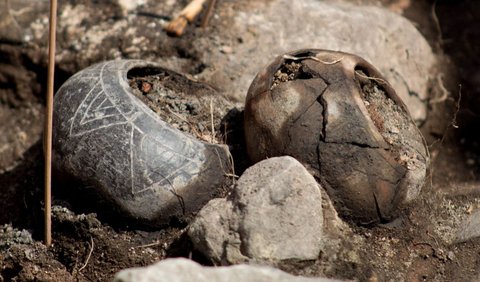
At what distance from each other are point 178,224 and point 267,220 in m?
0.58

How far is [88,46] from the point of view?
446cm

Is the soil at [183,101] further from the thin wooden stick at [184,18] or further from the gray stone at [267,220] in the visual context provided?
the thin wooden stick at [184,18]

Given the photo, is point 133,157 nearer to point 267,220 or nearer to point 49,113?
point 49,113

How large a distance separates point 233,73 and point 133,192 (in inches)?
50.7

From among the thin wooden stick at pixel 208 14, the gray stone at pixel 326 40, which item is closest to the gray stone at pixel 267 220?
the gray stone at pixel 326 40

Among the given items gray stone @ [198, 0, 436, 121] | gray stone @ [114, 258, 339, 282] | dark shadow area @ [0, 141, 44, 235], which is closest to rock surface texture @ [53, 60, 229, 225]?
dark shadow area @ [0, 141, 44, 235]

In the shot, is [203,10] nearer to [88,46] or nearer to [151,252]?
[88,46]

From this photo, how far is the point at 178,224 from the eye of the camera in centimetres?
331

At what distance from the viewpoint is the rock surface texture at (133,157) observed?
126 inches

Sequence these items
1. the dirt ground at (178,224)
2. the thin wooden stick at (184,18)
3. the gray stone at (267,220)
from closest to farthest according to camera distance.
Result: 1. the gray stone at (267,220)
2. the dirt ground at (178,224)
3. the thin wooden stick at (184,18)

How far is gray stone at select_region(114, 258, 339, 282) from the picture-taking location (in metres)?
2.35

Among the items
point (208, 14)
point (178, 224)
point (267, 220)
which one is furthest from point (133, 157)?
point (208, 14)

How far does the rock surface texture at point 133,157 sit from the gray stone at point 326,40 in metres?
0.93

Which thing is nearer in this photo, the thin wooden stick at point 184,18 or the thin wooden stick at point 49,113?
the thin wooden stick at point 49,113
